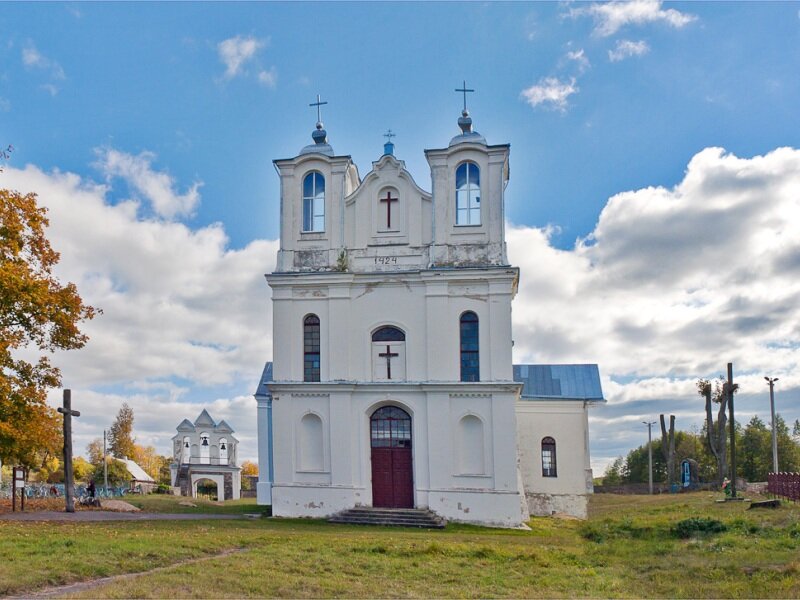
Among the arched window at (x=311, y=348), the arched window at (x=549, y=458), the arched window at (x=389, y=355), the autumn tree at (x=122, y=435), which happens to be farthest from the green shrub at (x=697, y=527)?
→ the autumn tree at (x=122, y=435)

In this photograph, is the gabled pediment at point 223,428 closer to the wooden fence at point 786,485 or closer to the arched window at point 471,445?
the arched window at point 471,445

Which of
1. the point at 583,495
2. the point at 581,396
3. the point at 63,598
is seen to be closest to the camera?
the point at 63,598

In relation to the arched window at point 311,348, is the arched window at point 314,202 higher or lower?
higher

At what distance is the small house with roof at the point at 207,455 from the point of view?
42.1 m

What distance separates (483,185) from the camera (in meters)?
26.7

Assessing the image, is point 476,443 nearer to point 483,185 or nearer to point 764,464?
point 483,185

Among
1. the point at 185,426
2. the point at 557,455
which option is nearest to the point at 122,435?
the point at 185,426

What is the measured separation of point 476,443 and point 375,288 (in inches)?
239

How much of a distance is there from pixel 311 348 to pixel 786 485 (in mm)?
18496

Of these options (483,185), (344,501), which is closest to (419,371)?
(344,501)

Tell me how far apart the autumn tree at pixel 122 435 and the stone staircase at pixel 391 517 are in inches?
2171

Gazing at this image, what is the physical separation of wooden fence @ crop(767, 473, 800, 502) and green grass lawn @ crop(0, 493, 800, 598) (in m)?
9.06

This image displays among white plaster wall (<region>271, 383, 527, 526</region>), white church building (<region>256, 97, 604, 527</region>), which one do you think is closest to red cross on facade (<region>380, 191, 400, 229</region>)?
white church building (<region>256, 97, 604, 527</region>)

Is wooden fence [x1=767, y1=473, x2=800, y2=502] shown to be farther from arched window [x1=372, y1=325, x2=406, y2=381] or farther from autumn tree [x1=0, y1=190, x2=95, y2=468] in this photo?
autumn tree [x1=0, y1=190, x2=95, y2=468]
